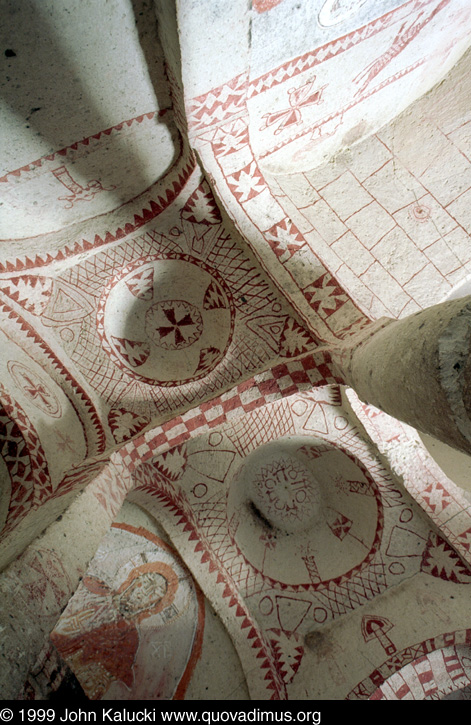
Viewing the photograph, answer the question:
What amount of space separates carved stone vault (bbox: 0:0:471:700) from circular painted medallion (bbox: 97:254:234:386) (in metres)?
0.02

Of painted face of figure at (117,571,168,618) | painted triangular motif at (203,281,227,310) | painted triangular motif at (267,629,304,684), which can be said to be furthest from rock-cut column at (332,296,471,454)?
painted face of figure at (117,571,168,618)

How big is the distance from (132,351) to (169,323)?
1.22 ft

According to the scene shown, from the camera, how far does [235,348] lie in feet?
11.3

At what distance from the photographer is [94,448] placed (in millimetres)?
3291

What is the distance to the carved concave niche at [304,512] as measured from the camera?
3.95 meters

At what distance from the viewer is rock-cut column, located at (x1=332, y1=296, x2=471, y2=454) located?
4.68 feet

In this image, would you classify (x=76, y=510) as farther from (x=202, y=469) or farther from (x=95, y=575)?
(x=95, y=575)

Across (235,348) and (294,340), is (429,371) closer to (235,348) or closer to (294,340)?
(294,340)

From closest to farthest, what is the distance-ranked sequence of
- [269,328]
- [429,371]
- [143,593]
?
[429,371] → [269,328] → [143,593]

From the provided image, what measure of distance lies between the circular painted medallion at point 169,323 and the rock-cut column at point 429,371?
1.51 m

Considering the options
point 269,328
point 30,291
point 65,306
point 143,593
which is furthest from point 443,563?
point 30,291

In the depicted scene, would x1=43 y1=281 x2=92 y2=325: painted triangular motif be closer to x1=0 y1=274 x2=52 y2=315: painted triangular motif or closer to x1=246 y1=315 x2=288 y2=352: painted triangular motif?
x1=0 y1=274 x2=52 y2=315: painted triangular motif
